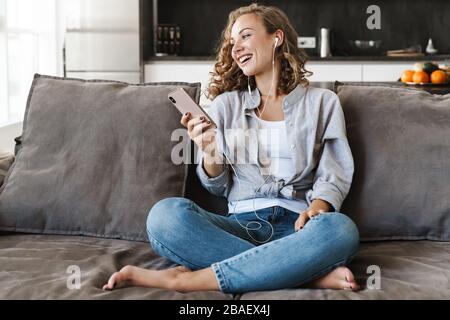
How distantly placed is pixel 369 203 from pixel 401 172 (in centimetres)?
13

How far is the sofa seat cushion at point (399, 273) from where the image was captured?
59.0 inches

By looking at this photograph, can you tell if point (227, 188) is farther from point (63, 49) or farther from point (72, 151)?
point (63, 49)

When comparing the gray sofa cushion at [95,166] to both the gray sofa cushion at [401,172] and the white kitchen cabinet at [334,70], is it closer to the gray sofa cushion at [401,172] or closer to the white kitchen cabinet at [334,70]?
the gray sofa cushion at [401,172]

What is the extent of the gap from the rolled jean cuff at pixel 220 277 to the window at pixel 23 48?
7.39 feet

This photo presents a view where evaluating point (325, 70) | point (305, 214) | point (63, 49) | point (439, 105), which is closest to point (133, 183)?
point (305, 214)

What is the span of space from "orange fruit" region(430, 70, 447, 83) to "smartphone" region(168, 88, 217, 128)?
1.55 m

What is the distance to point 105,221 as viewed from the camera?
195 cm

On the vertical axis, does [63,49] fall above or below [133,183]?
above

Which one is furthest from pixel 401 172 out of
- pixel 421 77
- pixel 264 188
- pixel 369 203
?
pixel 421 77

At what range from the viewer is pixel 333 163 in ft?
6.27

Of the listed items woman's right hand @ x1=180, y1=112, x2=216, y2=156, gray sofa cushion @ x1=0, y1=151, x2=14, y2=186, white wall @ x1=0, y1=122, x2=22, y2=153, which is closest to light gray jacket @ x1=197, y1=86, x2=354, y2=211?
woman's right hand @ x1=180, y1=112, x2=216, y2=156

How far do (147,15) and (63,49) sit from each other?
2.82 feet

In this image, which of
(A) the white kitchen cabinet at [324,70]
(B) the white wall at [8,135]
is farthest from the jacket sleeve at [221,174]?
(A) the white kitchen cabinet at [324,70]

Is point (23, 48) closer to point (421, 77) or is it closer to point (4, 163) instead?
point (4, 163)
